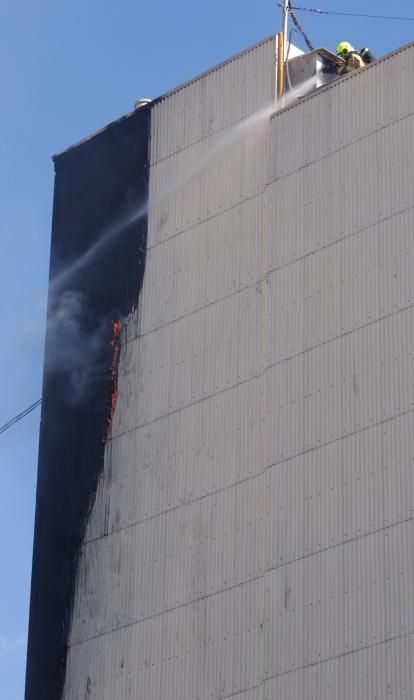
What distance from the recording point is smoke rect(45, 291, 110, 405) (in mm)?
42500

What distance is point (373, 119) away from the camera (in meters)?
36.7

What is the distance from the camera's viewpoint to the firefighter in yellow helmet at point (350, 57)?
40594 millimetres

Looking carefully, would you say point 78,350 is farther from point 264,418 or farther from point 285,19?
point 285,19

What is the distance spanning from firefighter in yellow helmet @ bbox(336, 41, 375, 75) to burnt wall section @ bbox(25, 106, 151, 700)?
543 cm

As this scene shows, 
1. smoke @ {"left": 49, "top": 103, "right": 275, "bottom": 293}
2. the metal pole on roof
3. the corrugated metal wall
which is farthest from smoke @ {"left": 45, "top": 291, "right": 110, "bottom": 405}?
the metal pole on roof

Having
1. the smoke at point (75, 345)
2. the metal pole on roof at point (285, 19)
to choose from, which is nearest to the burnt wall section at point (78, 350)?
the smoke at point (75, 345)

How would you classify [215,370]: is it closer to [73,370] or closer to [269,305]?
[269,305]

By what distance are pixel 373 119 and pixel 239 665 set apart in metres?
12.3

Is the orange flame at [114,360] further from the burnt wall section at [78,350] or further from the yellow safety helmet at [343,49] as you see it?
the yellow safety helmet at [343,49]

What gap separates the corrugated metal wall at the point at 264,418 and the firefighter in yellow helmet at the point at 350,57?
1.89 meters

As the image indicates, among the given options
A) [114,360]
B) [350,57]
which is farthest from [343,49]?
[114,360]

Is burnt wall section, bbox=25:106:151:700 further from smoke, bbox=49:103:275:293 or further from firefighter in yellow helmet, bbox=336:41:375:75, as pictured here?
firefighter in yellow helmet, bbox=336:41:375:75

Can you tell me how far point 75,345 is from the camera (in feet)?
143

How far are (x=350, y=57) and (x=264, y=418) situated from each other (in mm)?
9939
